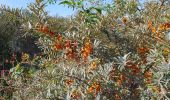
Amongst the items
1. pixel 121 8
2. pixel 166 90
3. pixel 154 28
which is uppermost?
pixel 121 8

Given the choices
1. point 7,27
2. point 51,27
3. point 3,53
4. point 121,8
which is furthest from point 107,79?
point 7,27

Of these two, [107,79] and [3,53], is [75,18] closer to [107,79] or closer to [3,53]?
[107,79]

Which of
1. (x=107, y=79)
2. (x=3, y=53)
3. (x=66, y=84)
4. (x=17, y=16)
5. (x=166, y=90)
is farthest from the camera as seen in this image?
(x=3, y=53)

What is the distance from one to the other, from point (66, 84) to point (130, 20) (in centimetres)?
84

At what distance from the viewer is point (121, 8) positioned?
392 cm

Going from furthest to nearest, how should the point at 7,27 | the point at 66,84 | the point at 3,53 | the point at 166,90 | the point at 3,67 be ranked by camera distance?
1. the point at 7,27
2. the point at 3,53
3. the point at 3,67
4. the point at 66,84
5. the point at 166,90

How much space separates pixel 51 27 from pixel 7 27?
848 centimetres

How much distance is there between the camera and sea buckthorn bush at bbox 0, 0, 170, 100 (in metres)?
2.75

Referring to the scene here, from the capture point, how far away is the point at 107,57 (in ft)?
10.6

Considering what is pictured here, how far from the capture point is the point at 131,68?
3.01 meters

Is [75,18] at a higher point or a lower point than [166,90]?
higher

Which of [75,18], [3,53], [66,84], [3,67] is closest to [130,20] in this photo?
[75,18]

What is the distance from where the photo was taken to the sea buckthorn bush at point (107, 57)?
2.75 metres

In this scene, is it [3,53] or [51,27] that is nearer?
[51,27]
